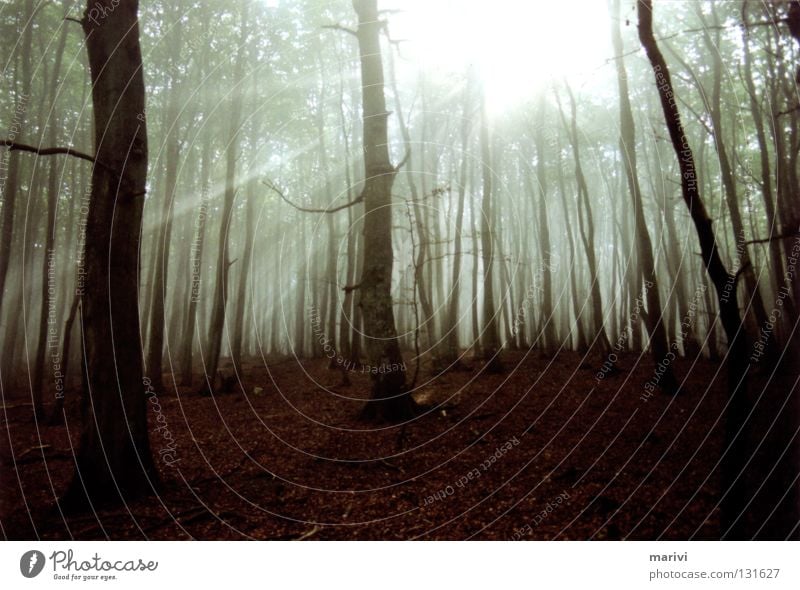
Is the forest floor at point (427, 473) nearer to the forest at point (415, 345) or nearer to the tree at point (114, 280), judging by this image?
the forest at point (415, 345)

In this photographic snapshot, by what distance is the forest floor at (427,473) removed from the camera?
13.3ft

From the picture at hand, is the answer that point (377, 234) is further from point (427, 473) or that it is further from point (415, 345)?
point (427, 473)

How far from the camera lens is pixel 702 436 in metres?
5.46

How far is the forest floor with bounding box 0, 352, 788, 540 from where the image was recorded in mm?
4051

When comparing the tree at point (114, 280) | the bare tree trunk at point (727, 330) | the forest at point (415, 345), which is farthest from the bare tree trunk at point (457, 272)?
the tree at point (114, 280)

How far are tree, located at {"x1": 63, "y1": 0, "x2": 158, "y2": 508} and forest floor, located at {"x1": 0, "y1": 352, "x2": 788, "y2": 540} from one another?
14.6 inches

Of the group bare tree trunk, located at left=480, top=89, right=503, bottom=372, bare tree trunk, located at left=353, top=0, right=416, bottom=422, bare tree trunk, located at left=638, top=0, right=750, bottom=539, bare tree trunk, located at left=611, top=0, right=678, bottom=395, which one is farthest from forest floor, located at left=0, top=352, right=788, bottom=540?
bare tree trunk, located at left=480, top=89, right=503, bottom=372

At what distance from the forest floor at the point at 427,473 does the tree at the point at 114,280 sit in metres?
0.37

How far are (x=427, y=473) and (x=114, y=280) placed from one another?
403cm

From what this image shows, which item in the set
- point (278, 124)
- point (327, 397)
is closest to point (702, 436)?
point (327, 397)

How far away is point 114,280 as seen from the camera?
4539 mm

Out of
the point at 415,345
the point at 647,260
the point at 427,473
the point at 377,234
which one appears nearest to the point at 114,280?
the point at 377,234

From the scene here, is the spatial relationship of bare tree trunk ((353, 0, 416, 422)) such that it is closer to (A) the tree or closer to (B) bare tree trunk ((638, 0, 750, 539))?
(A) the tree

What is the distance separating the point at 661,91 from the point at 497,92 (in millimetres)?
10602
